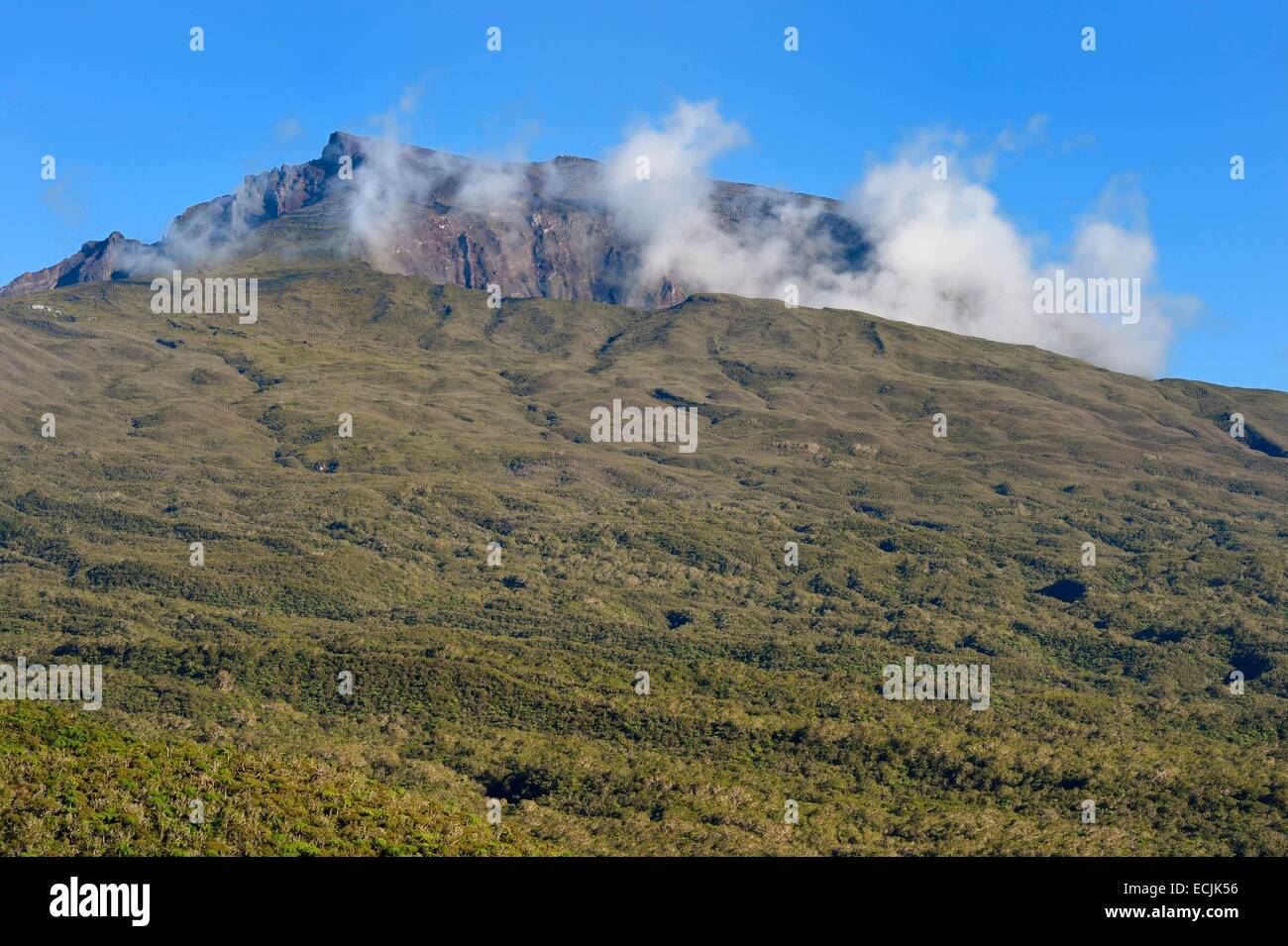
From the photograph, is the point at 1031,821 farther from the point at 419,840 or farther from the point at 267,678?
the point at 267,678

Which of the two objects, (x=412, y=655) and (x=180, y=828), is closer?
(x=180, y=828)

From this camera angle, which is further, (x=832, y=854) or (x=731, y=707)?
(x=731, y=707)

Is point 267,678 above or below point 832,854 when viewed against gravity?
above

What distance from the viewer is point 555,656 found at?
155375mm

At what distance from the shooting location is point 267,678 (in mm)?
142500

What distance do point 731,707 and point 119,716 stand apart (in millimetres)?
54734
